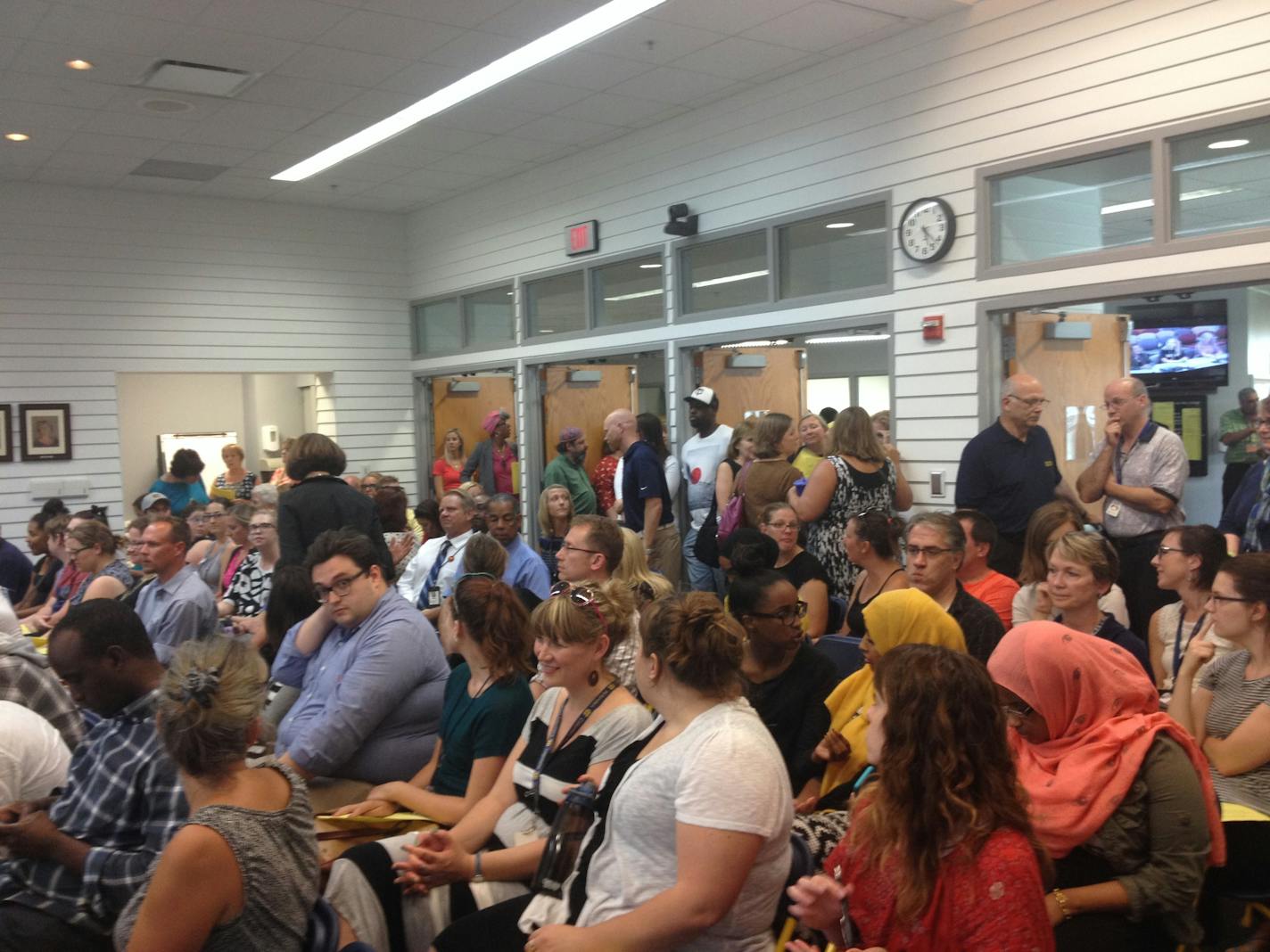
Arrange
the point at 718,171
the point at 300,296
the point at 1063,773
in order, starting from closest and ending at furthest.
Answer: the point at 1063,773 → the point at 718,171 → the point at 300,296

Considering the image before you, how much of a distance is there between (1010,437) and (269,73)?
5034mm

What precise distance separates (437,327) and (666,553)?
4.88 meters

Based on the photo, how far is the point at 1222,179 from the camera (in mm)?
4945

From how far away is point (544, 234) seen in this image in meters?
9.36

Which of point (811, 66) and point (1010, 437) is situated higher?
point (811, 66)

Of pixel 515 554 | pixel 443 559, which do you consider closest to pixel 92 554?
pixel 443 559

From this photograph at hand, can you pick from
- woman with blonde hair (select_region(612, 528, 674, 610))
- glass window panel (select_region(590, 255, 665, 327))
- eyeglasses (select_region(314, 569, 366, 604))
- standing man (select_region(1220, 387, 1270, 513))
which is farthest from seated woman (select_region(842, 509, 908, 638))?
standing man (select_region(1220, 387, 1270, 513))

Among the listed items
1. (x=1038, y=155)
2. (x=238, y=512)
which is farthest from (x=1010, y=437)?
(x=238, y=512)

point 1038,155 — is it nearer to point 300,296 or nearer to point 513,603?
point 513,603

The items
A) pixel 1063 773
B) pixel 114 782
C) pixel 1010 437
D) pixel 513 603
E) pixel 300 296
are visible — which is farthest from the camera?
pixel 300 296

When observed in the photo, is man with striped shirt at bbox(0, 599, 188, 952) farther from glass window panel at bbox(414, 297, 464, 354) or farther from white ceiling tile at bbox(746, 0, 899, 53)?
glass window panel at bbox(414, 297, 464, 354)

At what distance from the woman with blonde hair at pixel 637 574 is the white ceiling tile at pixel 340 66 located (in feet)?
12.1

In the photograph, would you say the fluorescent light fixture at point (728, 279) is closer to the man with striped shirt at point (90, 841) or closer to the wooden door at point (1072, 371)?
the wooden door at point (1072, 371)

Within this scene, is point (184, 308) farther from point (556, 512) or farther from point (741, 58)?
point (741, 58)
